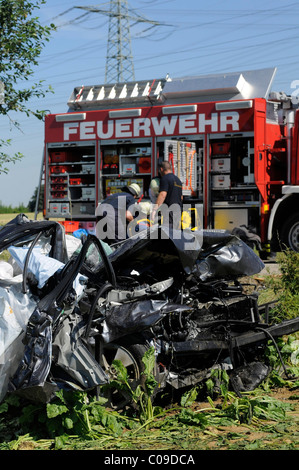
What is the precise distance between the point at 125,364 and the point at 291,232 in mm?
8990

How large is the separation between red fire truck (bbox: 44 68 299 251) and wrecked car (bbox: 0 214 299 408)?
7755 millimetres

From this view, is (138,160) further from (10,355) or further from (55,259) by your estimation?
(10,355)

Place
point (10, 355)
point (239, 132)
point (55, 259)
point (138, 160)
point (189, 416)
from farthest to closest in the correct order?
point (138, 160)
point (239, 132)
point (55, 259)
point (189, 416)
point (10, 355)

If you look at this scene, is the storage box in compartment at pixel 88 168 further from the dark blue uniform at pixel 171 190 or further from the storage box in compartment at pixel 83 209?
the dark blue uniform at pixel 171 190

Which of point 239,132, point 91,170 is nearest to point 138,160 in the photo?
point 91,170

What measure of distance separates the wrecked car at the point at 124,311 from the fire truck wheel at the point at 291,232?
7559 millimetres

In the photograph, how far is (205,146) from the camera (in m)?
13.3

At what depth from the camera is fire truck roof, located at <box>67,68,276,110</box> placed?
13.3m

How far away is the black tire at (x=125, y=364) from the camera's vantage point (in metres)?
4.30

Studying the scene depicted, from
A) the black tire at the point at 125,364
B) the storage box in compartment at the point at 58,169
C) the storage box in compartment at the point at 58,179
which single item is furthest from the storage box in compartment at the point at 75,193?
the black tire at the point at 125,364
